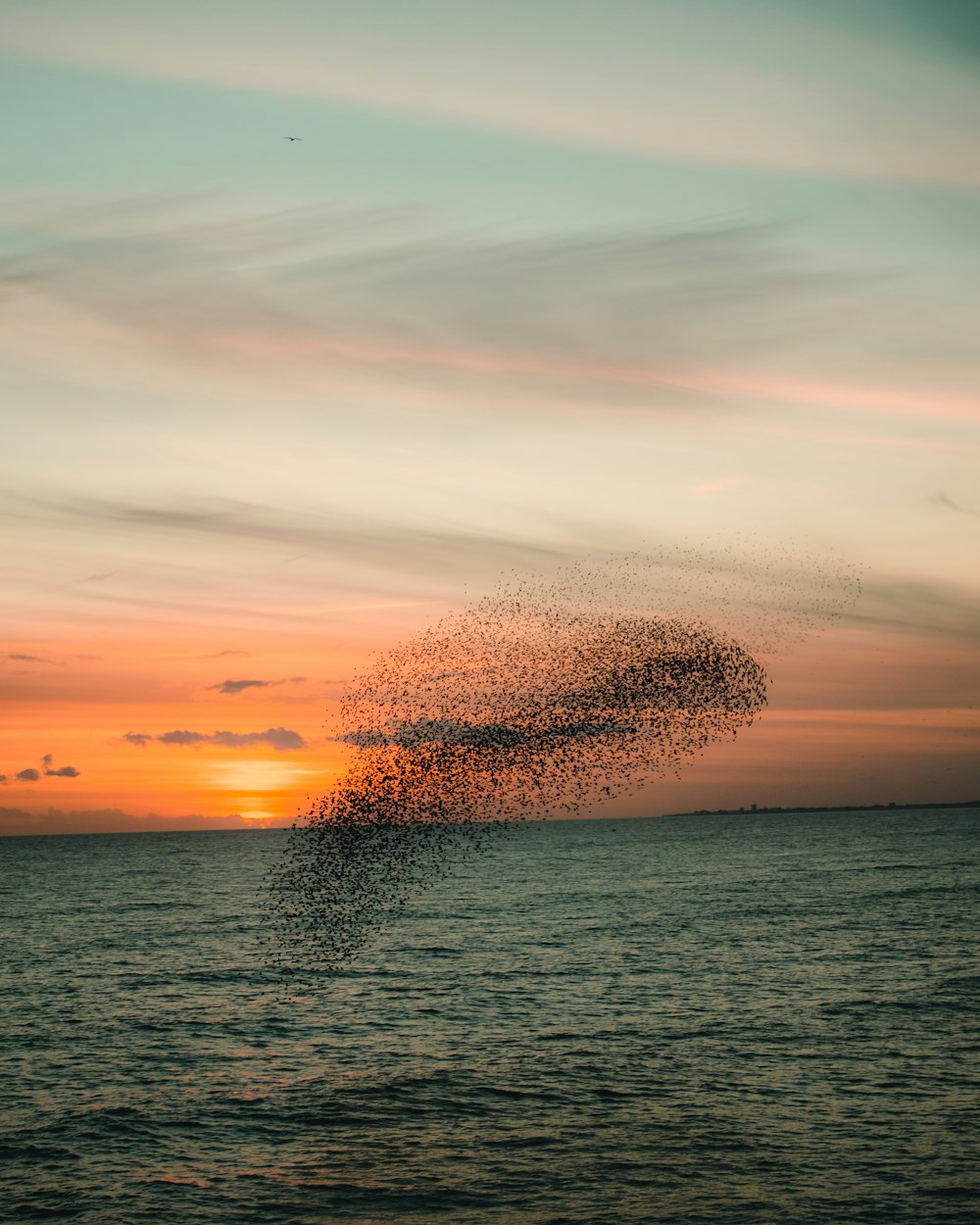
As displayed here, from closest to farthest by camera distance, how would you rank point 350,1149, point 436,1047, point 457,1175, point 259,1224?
point 259,1224 → point 457,1175 → point 350,1149 → point 436,1047

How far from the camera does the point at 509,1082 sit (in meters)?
45.2

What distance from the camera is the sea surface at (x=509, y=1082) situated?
33.4 m

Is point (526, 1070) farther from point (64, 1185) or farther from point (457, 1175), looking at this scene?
point (64, 1185)

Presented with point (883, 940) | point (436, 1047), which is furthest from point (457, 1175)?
point (883, 940)

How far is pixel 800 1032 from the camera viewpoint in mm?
53469

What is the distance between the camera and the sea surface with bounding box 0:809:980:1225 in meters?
33.4

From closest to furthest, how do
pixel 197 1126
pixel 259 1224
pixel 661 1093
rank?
pixel 259 1224 < pixel 197 1126 < pixel 661 1093

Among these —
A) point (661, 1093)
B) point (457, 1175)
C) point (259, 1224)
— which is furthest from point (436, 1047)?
point (259, 1224)

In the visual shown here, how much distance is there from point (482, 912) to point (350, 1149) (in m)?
78.2

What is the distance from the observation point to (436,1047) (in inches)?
2024

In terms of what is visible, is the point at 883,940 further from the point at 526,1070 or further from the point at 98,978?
the point at 98,978

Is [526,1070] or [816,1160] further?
[526,1070]

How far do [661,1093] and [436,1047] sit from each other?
39.9 ft

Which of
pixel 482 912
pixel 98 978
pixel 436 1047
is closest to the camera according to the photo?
pixel 436 1047
